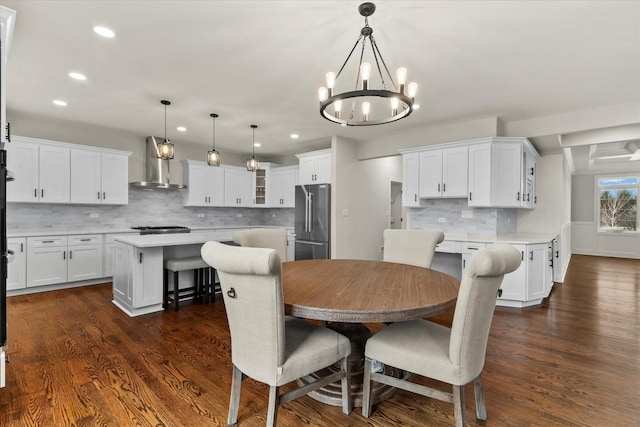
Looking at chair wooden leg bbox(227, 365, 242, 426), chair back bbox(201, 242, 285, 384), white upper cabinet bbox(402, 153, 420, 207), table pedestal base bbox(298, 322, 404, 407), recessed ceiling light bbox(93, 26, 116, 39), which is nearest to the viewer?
chair back bbox(201, 242, 285, 384)

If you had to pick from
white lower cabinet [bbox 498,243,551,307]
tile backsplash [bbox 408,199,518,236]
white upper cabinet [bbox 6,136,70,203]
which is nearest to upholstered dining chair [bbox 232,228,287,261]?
white lower cabinet [bbox 498,243,551,307]

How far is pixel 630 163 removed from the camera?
7.66 meters

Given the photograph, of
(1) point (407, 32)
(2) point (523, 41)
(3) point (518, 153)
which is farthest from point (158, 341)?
(3) point (518, 153)

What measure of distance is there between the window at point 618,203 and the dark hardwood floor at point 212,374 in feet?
20.0

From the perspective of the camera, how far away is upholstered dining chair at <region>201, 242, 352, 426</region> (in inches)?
55.5

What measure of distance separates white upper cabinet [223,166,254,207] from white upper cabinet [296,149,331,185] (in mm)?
1411

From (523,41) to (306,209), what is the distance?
4.12 meters

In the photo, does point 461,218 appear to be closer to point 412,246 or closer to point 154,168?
point 412,246

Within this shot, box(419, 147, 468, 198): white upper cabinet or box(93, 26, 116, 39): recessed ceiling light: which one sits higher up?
box(93, 26, 116, 39): recessed ceiling light

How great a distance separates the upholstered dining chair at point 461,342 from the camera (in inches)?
56.9

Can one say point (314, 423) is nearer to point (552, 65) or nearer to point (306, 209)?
point (552, 65)

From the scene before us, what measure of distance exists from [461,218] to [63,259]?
19.4 ft

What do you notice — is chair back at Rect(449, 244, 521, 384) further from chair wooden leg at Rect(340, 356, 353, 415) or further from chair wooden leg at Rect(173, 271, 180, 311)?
chair wooden leg at Rect(173, 271, 180, 311)

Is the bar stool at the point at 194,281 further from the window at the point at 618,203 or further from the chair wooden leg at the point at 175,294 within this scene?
the window at the point at 618,203
